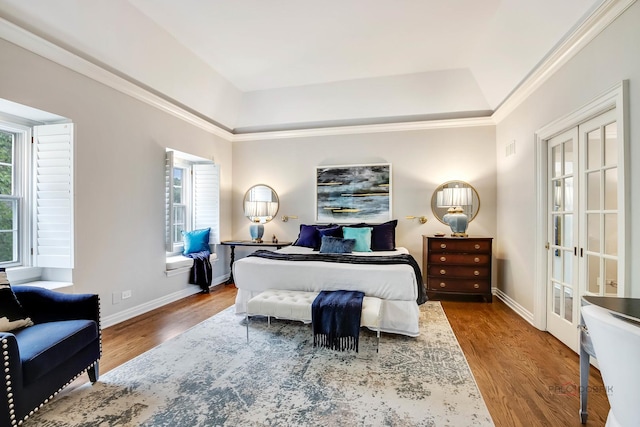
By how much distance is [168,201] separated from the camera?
4.00 metres

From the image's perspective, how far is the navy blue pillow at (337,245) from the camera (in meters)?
4.09

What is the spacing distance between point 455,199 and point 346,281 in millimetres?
2360

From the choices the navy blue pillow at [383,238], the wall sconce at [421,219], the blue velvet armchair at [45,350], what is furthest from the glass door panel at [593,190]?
the blue velvet armchair at [45,350]

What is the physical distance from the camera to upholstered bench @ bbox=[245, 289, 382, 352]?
2.52 metres

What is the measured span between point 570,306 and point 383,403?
2.13 m

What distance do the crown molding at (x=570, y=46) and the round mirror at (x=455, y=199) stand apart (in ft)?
4.17

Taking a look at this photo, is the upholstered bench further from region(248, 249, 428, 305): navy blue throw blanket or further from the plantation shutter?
the plantation shutter

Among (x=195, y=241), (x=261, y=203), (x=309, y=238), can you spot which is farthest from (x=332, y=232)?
(x=195, y=241)

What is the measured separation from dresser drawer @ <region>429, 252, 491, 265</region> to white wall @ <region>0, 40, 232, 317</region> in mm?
3693

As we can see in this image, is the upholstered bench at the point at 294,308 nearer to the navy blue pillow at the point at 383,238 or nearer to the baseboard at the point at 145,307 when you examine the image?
the navy blue pillow at the point at 383,238

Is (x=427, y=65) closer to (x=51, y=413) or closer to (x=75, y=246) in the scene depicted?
(x=75, y=246)

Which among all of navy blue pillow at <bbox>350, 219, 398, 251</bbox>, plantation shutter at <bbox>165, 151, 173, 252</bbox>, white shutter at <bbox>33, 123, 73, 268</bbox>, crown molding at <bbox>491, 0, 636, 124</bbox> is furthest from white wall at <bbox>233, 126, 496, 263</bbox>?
white shutter at <bbox>33, 123, 73, 268</bbox>

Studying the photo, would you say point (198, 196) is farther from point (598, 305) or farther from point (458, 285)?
point (598, 305)

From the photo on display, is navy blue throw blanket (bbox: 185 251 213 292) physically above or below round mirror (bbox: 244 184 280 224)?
below
